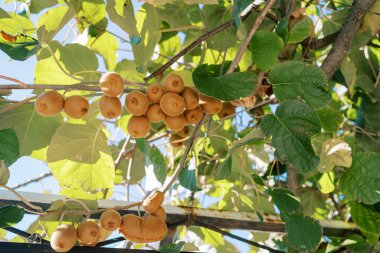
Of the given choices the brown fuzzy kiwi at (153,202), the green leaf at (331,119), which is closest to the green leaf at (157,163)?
the brown fuzzy kiwi at (153,202)

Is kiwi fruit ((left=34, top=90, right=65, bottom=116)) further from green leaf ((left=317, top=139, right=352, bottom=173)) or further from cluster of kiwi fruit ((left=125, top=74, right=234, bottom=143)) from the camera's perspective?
green leaf ((left=317, top=139, right=352, bottom=173))

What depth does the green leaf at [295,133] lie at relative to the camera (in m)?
0.71

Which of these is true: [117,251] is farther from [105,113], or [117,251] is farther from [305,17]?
[305,17]

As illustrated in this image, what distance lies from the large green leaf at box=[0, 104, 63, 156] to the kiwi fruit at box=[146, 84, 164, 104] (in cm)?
25

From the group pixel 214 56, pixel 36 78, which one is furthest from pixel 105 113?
pixel 214 56

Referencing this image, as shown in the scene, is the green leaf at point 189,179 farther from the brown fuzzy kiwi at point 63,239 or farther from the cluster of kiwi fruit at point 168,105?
the brown fuzzy kiwi at point 63,239

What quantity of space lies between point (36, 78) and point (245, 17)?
0.42 meters

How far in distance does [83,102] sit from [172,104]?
0.12 m

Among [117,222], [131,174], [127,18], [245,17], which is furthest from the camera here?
[131,174]

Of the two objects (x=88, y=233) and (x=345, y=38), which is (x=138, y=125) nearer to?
(x=88, y=233)

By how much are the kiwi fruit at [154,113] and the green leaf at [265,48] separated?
0.21m

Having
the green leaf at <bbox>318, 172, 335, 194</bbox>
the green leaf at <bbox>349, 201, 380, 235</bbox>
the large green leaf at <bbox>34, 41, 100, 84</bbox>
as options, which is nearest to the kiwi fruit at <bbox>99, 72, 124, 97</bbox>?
the large green leaf at <bbox>34, 41, 100, 84</bbox>

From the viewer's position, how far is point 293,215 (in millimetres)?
902

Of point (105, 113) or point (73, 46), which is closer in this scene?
point (105, 113)
